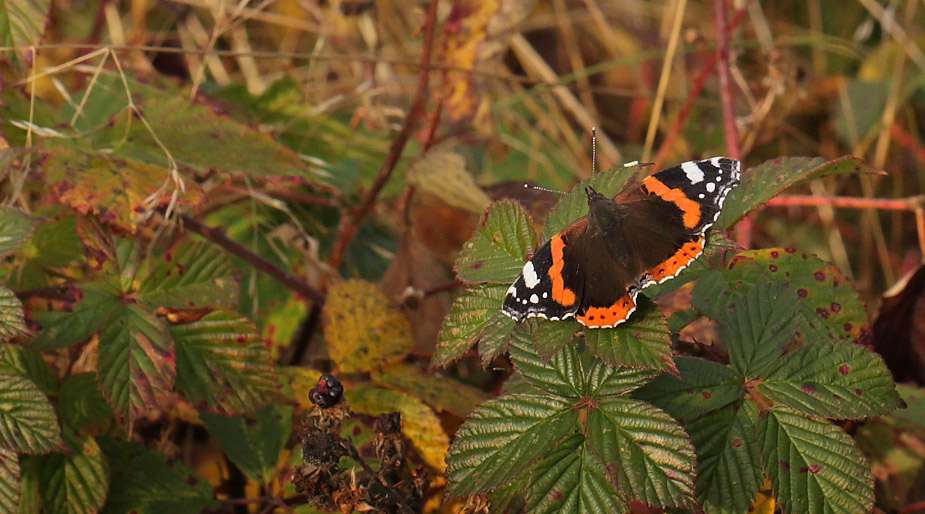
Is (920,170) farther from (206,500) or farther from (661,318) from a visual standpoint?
(206,500)

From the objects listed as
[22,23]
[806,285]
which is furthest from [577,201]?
[22,23]

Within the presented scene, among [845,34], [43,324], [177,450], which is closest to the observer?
[43,324]

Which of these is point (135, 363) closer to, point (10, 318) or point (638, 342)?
point (10, 318)

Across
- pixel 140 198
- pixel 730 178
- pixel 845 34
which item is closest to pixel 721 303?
pixel 730 178

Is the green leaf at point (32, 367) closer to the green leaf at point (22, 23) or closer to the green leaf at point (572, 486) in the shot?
the green leaf at point (22, 23)

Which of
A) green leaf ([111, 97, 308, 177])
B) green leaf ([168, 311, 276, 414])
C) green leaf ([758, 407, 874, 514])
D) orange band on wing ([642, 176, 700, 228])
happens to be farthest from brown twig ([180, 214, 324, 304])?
green leaf ([758, 407, 874, 514])

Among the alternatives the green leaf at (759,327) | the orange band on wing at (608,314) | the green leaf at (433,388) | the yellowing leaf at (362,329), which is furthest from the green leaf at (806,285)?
the yellowing leaf at (362,329)
